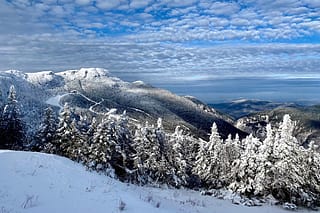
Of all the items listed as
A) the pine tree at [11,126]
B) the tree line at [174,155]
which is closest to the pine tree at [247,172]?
the tree line at [174,155]

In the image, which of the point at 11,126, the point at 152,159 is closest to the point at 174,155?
the point at 152,159

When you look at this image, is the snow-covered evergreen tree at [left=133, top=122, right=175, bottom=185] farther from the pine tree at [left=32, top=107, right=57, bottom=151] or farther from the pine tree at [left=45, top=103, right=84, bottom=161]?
the pine tree at [left=32, top=107, right=57, bottom=151]

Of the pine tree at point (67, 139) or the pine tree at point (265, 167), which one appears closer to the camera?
the pine tree at point (265, 167)

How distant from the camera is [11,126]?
44375mm

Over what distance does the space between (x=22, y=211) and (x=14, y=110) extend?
132ft

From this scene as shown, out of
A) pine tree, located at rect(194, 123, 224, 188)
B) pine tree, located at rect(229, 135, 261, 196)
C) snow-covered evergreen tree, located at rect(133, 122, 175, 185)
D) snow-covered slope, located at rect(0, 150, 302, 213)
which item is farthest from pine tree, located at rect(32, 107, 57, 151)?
snow-covered slope, located at rect(0, 150, 302, 213)

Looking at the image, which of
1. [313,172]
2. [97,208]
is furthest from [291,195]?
[97,208]

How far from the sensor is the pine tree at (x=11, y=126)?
1710 inches

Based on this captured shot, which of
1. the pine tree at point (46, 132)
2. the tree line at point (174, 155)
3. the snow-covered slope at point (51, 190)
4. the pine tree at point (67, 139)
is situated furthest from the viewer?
the pine tree at point (46, 132)

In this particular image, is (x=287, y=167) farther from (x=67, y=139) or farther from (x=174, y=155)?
(x=67, y=139)

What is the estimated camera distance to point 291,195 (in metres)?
31.1

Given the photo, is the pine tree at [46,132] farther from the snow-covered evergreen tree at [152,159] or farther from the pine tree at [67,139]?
the snow-covered evergreen tree at [152,159]

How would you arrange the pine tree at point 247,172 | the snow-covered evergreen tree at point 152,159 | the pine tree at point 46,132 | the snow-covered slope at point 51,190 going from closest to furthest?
1. the snow-covered slope at point 51,190
2. the pine tree at point 247,172
3. the snow-covered evergreen tree at point 152,159
4. the pine tree at point 46,132

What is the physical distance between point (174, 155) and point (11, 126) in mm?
22092
